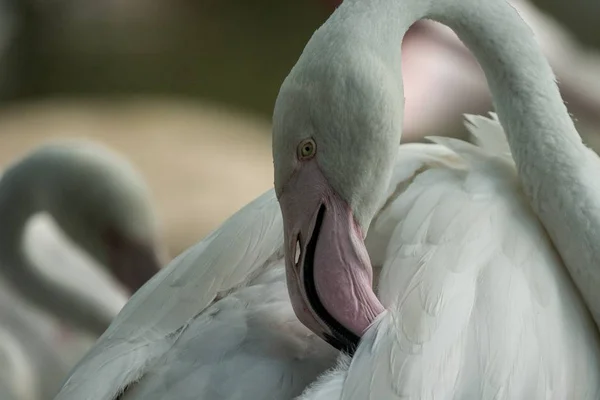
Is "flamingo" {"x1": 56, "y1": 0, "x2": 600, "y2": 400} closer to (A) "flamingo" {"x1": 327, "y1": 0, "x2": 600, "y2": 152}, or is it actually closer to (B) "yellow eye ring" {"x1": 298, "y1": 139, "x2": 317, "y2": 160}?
(B) "yellow eye ring" {"x1": 298, "y1": 139, "x2": 317, "y2": 160}

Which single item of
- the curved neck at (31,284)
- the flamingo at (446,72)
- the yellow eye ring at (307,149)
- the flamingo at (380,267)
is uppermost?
the yellow eye ring at (307,149)

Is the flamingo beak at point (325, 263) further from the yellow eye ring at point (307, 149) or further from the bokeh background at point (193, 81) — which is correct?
the bokeh background at point (193, 81)

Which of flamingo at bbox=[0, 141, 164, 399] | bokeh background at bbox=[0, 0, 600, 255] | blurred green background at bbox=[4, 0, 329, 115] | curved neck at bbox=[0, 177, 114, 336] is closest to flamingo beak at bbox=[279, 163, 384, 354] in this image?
flamingo at bbox=[0, 141, 164, 399]

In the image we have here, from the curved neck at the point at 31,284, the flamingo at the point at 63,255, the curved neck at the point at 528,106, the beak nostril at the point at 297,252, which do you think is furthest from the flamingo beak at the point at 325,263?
the curved neck at the point at 31,284

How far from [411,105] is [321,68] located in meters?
1.54

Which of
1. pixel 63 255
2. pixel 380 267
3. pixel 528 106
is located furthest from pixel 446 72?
pixel 380 267

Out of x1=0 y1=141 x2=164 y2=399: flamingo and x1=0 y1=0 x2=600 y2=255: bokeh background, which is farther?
x1=0 y1=0 x2=600 y2=255: bokeh background

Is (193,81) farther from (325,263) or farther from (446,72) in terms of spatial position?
(325,263)

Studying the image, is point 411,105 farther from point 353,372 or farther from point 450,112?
point 353,372

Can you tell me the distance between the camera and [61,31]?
3.46 metres

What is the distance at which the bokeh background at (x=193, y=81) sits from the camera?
2436mm

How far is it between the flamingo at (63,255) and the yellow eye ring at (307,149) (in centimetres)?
75

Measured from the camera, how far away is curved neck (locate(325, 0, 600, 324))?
0.97 meters

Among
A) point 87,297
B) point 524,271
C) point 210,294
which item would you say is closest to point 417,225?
point 524,271
